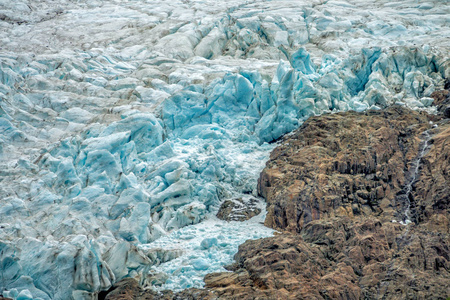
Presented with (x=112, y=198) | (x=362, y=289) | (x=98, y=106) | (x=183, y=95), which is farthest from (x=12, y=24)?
(x=362, y=289)

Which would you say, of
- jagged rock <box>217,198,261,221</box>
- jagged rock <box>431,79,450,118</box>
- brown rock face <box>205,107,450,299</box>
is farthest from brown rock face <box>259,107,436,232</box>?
Answer: jagged rock <box>431,79,450,118</box>

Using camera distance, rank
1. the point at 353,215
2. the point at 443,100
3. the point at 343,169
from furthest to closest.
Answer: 1. the point at 443,100
2. the point at 343,169
3. the point at 353,215

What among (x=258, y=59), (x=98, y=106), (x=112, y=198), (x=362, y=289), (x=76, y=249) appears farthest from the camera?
(x=258, y=59)

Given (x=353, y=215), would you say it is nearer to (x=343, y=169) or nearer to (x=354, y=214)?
(x=354, y=214)

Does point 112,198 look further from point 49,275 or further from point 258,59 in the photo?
point 258,59

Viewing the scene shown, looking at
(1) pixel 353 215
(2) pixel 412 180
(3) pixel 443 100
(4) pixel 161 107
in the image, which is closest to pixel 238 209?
(1) pixel 353 215

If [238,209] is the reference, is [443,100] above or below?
above
